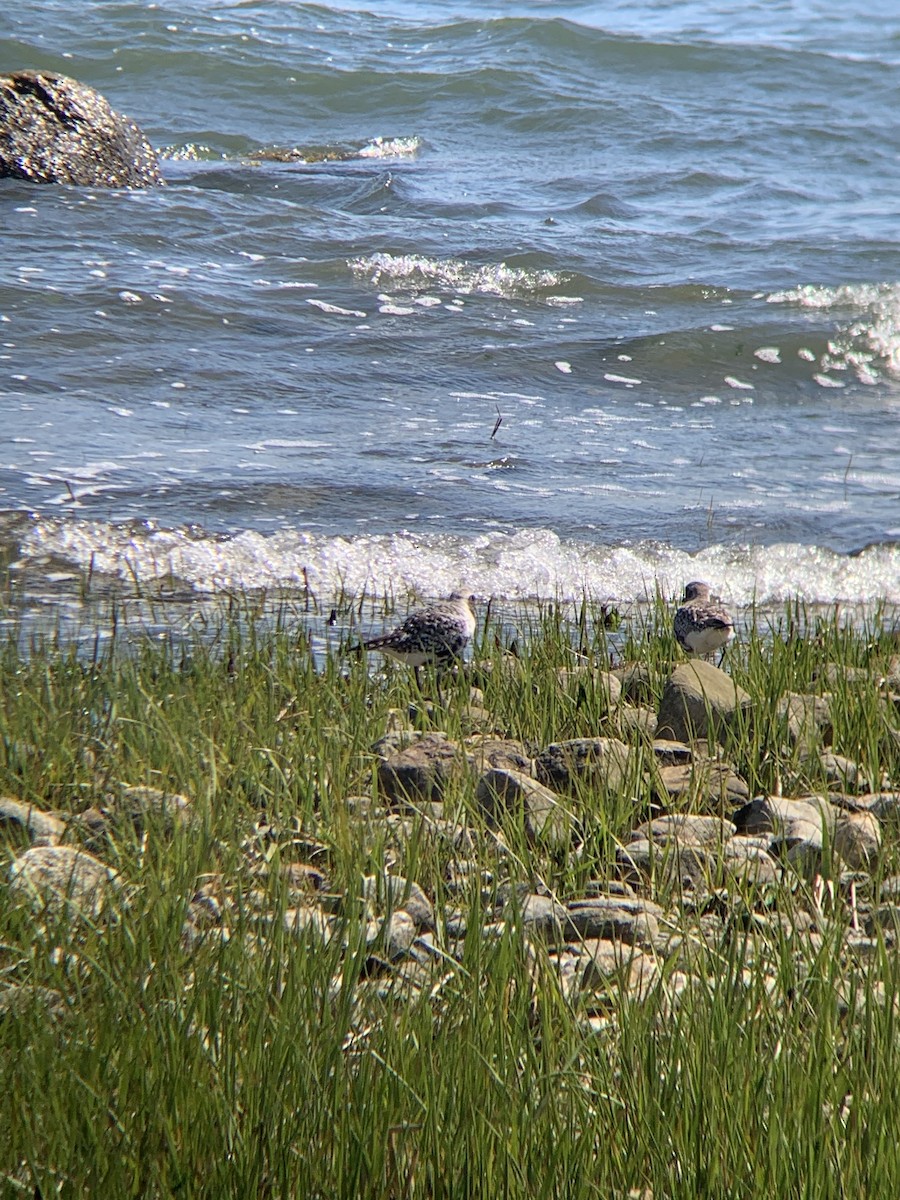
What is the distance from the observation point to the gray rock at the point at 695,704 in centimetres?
415

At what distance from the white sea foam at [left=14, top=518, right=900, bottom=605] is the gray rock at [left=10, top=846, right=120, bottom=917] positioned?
298 cm

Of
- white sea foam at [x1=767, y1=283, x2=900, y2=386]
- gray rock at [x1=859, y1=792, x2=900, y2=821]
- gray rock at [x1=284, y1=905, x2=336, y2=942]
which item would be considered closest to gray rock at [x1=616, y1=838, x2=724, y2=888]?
gray rock at [x1=859, y1=792, x2=900, y2=821]

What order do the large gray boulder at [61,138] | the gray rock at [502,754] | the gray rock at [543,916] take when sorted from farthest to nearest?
the large gray boulder at [61,138] < the gray rock at [502,754] < the gray rock at [543,916]

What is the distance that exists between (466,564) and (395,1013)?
404 centimetres

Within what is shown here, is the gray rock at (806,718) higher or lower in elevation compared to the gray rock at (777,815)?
higher

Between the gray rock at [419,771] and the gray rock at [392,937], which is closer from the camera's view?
the gray rock at [392,937]

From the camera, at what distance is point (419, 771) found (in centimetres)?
360

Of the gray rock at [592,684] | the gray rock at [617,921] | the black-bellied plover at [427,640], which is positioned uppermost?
the black-bellied plover at [427,640]

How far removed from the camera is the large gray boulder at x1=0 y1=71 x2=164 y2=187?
12.5 meters

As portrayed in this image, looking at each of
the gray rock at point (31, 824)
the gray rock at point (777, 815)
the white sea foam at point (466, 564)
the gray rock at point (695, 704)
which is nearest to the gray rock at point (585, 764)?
the gray rock at point (777, 815)

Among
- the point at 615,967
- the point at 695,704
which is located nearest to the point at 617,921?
the point at 615,967

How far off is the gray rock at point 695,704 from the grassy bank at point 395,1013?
30.7 inches

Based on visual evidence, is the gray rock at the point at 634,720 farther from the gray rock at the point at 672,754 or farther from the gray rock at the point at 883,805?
the gray rock at the point at 883,805

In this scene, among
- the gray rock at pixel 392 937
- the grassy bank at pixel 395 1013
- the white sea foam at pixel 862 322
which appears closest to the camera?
the grassy bank at pixel 395 1013
